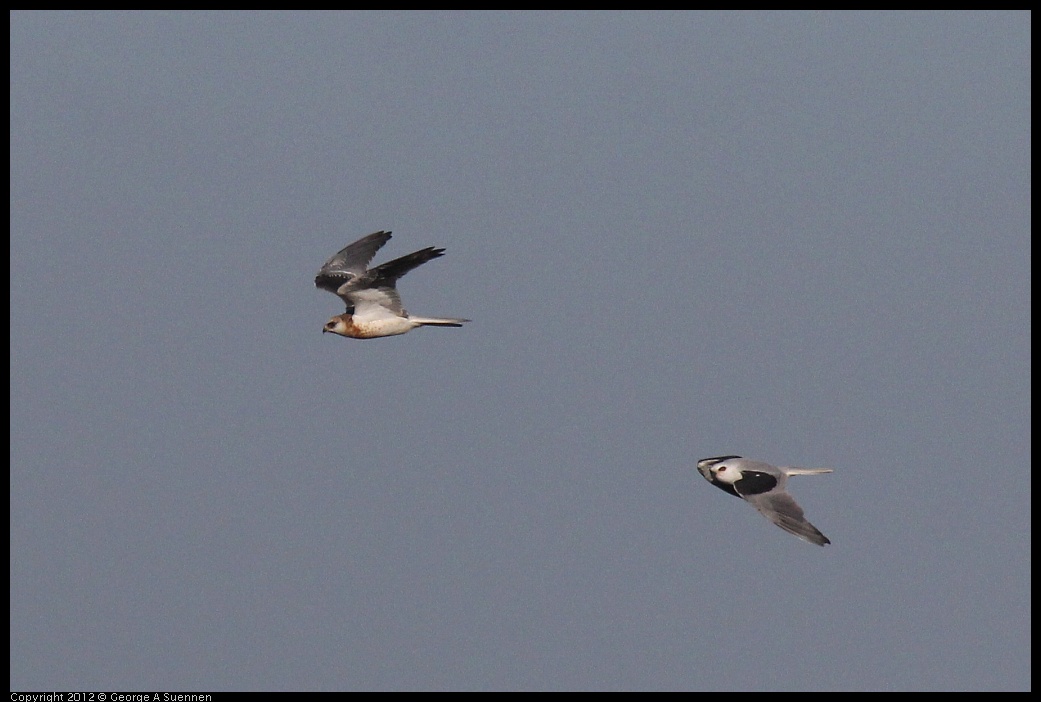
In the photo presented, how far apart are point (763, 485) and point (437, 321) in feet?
28.1

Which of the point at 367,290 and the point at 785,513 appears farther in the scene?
the point at 367,290

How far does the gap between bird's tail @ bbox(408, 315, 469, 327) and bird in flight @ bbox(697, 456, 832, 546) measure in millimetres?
7023

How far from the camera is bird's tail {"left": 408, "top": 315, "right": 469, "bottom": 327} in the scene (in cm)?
3569

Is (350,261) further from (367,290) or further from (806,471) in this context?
(806,471)

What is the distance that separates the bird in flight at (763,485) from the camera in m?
35.7

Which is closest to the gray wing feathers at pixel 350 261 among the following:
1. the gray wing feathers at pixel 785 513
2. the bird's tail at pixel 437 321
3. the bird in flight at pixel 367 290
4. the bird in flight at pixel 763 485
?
the bird in flight at pixel 367 290

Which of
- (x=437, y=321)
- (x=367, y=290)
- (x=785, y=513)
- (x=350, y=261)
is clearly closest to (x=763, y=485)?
(x=785, y=513)

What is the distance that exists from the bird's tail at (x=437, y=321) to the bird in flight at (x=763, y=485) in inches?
276

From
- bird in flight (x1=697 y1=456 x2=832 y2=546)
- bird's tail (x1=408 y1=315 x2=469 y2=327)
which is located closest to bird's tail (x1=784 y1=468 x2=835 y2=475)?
bird in flight (x1=697 y1=456 x2=832 y2=546)

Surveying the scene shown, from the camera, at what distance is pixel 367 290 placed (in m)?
36.7

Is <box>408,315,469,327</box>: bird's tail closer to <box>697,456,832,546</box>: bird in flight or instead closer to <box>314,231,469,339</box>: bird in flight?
<box>314,231,469,339</box>: bird in flight
